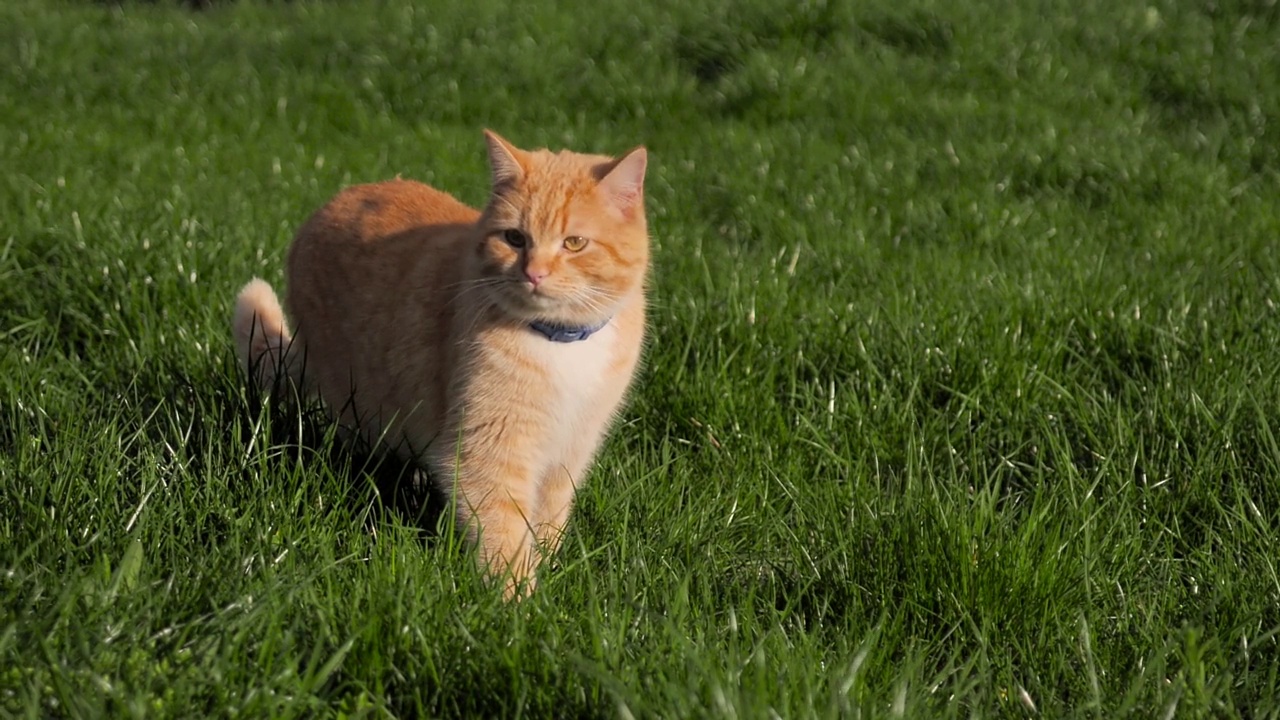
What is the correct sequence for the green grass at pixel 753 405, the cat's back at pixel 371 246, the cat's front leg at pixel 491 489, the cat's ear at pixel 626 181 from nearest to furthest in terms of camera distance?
the green grass at pixel 753 405, the cat's front leg at pixel 491 489, the cat's ear at pixel 626 181, the cat's back at pixel 371 246

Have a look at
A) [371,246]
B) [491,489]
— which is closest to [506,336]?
[491,489]

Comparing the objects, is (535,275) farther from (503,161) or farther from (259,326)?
(259,326)

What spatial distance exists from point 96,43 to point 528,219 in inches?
256

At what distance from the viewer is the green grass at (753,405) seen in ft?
6.82

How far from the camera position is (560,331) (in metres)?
3.02

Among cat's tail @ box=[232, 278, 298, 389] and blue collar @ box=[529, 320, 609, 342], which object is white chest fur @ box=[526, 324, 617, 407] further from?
cat's tail @ box=[232, 278, 298, 389]

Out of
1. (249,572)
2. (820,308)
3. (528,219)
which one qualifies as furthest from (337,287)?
(820,308)

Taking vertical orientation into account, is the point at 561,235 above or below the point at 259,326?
above

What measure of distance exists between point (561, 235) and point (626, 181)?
9.1 inches

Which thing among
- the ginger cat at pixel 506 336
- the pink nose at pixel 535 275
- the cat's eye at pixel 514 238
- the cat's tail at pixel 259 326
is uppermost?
the cat's eye at pixel 514 238

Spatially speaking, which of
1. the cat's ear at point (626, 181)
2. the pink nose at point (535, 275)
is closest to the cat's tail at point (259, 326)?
the pink nose at point (535, 275)

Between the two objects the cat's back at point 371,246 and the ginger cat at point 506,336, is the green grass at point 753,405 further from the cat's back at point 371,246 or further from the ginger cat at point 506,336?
the cat's back at point 371,246

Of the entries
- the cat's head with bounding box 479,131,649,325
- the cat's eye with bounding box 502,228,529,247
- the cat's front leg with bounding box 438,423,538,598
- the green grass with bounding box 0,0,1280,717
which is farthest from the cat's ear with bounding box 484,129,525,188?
the green grass with bounding box 0,0,1280,717

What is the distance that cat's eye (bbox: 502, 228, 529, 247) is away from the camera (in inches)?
118
